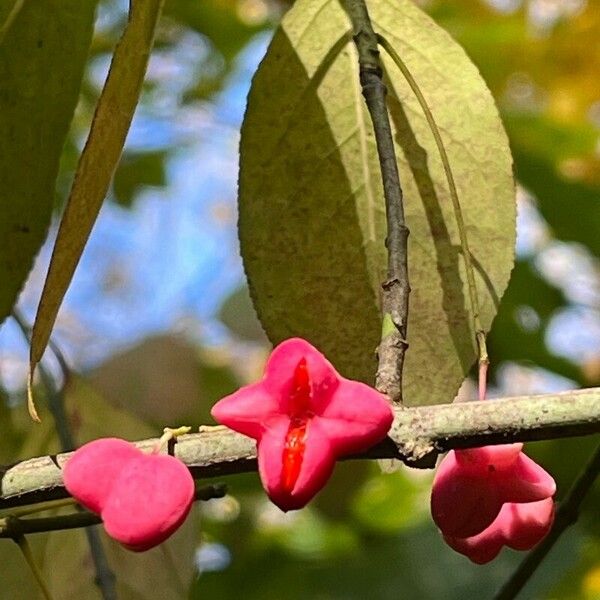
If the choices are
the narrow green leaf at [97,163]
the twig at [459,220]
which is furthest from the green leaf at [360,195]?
the narrow green leaf at [97,163]

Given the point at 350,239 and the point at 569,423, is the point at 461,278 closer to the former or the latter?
the point at 350,239

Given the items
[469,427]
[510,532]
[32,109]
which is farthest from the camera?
[32,109]

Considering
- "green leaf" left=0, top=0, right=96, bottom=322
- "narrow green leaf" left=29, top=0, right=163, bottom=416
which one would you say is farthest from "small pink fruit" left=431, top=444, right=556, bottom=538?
"green leaf" left=0, top=0, right=96, bottom=322

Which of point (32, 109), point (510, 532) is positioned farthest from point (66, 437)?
point (510, 532)

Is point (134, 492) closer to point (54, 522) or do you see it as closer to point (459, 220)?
point (54, 522)

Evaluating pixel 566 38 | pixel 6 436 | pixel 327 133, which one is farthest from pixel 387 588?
pixel 566 38

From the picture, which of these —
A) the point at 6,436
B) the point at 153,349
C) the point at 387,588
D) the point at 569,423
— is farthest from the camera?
the point at 153,349

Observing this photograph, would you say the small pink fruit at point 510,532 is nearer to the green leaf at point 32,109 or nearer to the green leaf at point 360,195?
the green leaf at point 360,195

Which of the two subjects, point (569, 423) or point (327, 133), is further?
point (327, 133)
